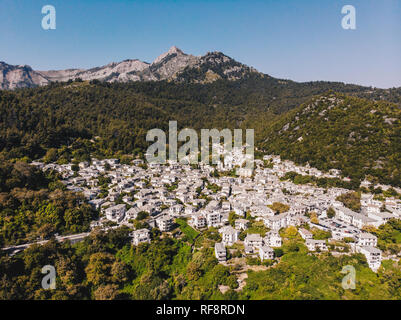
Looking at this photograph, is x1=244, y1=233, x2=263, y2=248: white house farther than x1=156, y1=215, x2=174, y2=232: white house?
No

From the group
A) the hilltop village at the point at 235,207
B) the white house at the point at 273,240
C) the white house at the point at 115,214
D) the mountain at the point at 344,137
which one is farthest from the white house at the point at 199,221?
the mountain at the point at 344,137

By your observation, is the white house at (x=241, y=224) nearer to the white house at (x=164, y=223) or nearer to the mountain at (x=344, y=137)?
the white house at (x=164, y=223)

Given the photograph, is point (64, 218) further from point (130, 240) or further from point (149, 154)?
point (149, 154)

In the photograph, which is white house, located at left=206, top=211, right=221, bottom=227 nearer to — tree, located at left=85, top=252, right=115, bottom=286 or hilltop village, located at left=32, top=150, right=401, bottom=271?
hilltop village, located at left=32, top=150, right=401, bottom=271

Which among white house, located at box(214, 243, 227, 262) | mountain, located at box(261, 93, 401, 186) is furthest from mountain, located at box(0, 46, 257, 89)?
white house, located at box(214, 243, 227, 262)

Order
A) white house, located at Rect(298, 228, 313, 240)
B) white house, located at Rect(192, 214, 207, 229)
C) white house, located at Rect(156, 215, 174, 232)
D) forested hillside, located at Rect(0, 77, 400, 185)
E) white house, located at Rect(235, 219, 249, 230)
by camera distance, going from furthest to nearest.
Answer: forested hillside, located at Rect(0, 77, 400, 185), white house, located at Rect(192, 214, 207, 229), white house, located at Rect(156, 215, 174, 232), white house, located at Rect(235, 219, 249, 230), white house, located at Rect(298, 228, 313, 240)

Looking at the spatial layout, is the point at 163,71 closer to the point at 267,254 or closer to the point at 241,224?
the point at 241,224
